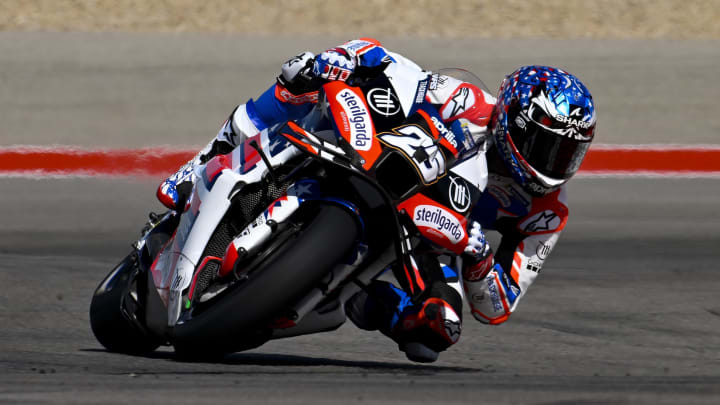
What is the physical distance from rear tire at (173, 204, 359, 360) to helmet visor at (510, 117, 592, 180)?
101 centimetres

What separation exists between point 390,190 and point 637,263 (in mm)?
4629

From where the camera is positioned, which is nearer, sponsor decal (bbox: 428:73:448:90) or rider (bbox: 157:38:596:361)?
rider (bbox: 157:38:596:361)

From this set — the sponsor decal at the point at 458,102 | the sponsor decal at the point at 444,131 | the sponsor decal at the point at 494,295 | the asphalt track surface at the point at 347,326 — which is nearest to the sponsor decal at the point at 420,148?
the sponsor decal at the point at 444,131

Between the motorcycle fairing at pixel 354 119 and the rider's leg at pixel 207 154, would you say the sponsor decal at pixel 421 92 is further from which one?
the rider's leg at pixel 207 154

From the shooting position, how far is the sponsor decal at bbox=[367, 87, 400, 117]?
16.3 ft

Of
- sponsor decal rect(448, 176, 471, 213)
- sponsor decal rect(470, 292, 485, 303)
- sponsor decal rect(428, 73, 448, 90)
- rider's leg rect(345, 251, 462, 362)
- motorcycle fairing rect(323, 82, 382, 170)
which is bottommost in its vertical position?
sponsor decal rect(470, 292, 485, 303)

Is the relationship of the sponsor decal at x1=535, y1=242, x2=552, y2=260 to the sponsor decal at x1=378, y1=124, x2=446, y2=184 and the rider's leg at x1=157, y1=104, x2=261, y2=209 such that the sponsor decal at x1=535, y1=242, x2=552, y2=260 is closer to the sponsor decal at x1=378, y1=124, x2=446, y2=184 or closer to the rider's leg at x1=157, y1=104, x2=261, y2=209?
the sponsor decal at x1=378, y1=124, x2=446, y2=184

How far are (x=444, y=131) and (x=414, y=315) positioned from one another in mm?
778

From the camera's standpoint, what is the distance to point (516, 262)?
18.5 feet

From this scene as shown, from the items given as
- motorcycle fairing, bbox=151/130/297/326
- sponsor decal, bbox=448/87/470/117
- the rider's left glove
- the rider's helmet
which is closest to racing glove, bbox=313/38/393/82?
the rider's left glove

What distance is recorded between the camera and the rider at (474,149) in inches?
202

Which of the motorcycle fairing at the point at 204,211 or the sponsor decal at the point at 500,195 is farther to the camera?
the sponsor decal at the point at 500,195

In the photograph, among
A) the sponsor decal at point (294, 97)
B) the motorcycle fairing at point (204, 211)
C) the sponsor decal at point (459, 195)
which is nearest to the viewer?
the motorcycle fairing at point (204, 211)

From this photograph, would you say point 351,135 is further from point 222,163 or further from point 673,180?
point 673,180
